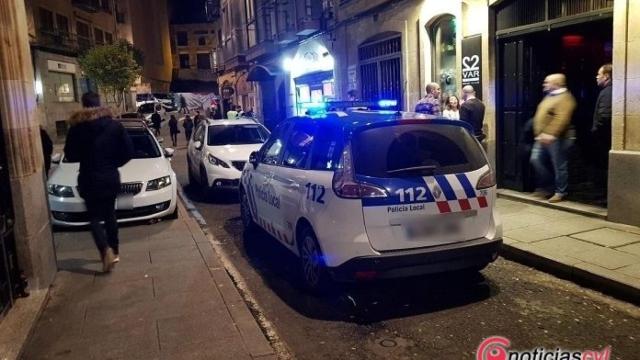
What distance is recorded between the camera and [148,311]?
4.66m

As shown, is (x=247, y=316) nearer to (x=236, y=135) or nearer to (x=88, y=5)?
(x=236, y=135)

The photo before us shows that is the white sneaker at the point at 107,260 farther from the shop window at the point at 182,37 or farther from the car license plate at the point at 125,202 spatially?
the shop window at the point at 182,37

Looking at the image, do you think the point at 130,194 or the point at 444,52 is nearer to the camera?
the point at 130,194

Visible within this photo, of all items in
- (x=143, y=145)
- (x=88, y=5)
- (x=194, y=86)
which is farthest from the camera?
(x=194, y=86)

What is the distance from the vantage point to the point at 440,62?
11.5 meters

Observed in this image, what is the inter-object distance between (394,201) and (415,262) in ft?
1.81

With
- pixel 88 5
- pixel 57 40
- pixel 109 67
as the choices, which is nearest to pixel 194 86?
pixel 88 5

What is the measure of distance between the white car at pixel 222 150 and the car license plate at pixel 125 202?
8.04 feet

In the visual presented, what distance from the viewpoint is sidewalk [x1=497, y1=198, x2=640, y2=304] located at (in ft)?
16.2

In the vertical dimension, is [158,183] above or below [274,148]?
below

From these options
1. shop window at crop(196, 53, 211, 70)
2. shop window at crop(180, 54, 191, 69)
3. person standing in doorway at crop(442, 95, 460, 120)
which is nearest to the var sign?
person standing in doorway at crop(442, 95, 460, 120)

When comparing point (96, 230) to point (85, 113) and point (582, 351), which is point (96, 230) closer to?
point (85, 113)

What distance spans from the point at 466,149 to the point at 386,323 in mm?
1724

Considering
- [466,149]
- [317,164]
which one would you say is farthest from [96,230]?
[466,149]
